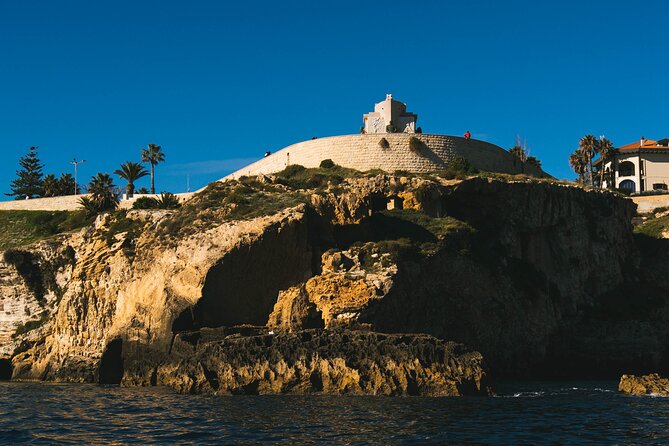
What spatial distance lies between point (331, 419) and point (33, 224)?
55869 mm

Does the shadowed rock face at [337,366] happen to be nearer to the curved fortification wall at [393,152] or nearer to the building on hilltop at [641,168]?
the curved fortification wall at [393,152]

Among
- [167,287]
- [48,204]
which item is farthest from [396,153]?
[48,204]

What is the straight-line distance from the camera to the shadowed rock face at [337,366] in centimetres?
3147

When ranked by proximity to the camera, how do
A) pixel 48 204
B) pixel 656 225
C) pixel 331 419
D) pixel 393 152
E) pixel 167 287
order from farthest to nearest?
pixel 48 204, pixel 656 225, pixel 393 152, pixel 167 287, pixel 331 419

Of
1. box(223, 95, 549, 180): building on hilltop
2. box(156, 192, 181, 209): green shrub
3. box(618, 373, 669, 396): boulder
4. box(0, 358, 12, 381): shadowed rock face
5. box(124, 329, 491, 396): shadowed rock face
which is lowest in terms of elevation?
box(0, 358, 12, 381): shadowed rock face

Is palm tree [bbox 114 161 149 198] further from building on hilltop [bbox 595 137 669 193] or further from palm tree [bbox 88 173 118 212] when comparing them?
building on hilltop [bbox 595 137 669 193]

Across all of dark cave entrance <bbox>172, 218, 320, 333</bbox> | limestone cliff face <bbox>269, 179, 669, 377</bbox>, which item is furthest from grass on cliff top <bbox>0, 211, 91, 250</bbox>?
limestone cliff face <bbox>269, 179, 669, 377</bbox>

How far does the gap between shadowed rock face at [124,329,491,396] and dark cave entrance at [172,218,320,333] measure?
18.6 ft

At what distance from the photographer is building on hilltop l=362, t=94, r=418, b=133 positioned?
Result: 6375 cm

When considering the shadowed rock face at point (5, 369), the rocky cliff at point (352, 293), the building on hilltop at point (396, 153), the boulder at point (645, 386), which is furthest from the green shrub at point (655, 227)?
the shadowed rock face at point (5, 369)

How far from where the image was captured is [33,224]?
73.0m

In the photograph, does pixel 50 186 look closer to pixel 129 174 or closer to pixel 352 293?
pixel 129 174

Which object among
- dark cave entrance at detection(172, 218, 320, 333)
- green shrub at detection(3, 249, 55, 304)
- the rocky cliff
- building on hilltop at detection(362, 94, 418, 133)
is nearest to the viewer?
the rocky cliff

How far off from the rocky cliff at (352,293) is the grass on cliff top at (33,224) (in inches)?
499
